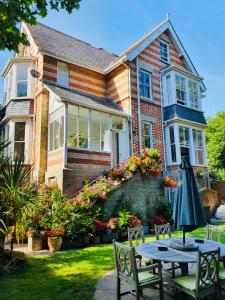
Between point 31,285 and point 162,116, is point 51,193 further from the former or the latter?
point 162,116

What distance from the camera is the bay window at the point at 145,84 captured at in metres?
16.8

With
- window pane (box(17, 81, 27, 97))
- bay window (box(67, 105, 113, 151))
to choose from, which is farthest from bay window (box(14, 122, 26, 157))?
bay window (box(67, 105, 113, 151))

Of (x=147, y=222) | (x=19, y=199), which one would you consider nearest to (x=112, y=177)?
(x=147, y=222)

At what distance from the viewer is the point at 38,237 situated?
8594mm

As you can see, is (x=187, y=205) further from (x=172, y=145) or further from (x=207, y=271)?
(x=172, y=145)

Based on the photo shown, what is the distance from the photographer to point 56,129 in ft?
44.5

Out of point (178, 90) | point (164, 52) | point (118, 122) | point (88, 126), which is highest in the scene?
point (164, 52)

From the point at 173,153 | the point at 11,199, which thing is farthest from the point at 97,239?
the point at 173,153

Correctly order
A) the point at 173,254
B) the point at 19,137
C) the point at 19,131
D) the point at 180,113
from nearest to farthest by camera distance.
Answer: the point at 173,254
the point at 19,137
the point at 19,131
the point at 180,113

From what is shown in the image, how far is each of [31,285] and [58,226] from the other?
12.1 ft

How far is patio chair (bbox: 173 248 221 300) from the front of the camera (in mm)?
3649

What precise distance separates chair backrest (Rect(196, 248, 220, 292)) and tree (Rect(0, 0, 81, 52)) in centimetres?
611

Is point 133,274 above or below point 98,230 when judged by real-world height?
above

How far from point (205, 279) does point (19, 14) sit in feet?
21.9
